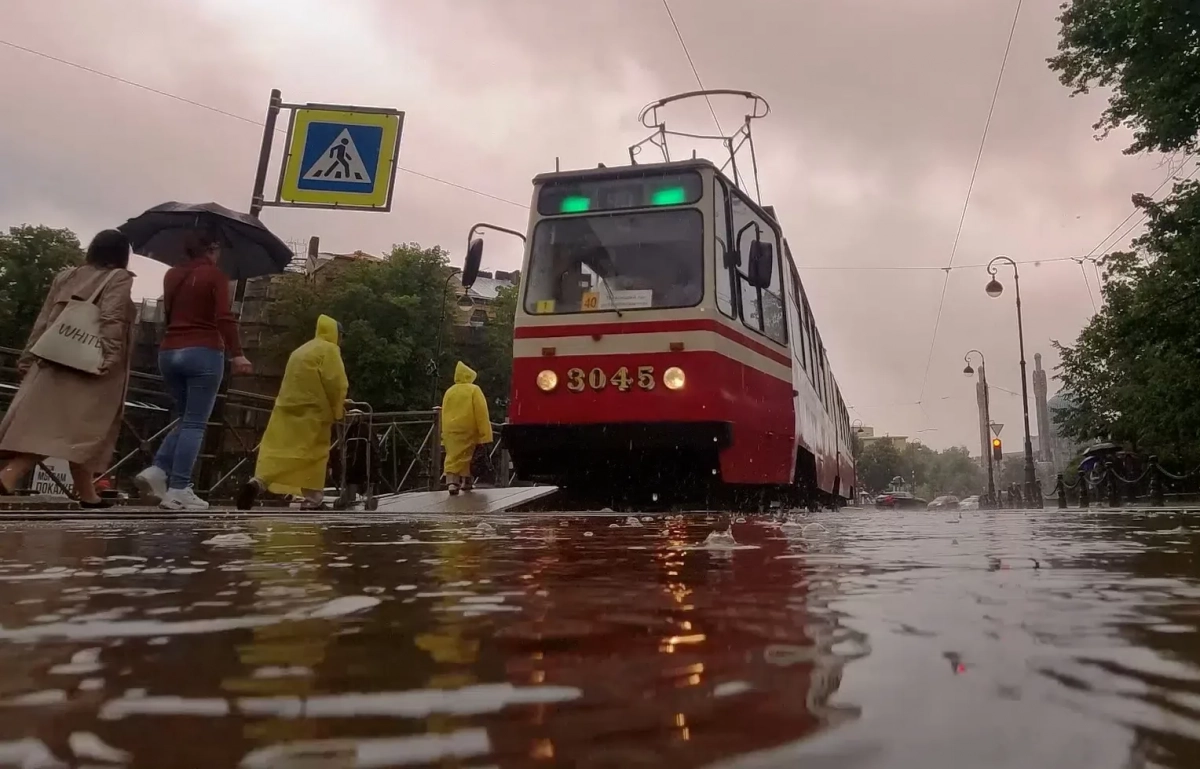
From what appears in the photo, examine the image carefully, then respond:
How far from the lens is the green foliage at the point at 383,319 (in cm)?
3503

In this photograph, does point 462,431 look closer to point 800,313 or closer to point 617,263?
point 617,263

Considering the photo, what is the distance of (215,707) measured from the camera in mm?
637

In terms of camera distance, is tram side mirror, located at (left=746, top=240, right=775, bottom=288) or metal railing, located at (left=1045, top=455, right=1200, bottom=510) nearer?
tram side mirror, located at (left=746, top=240, right=775, bottom=288)

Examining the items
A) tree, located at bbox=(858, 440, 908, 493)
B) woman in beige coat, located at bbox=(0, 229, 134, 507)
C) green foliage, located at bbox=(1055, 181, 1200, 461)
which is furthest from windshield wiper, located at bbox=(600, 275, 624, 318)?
tree, located at bbox=(858, 440, 908, 493)

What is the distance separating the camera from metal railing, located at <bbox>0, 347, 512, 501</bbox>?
9.08 meters

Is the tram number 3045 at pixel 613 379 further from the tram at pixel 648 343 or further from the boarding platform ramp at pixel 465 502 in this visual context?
the boarding platform ramp at pixel 465 502

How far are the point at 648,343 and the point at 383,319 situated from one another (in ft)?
104

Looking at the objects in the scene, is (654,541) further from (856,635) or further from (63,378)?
(63,378)

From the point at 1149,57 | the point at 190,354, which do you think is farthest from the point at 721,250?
the point at 1149,57

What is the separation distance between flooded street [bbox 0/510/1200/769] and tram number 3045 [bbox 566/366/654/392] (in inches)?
209

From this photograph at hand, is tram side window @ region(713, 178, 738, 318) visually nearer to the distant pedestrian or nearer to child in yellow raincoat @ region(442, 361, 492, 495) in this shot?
child in yellow raincoat @ region(442, 361, 492, 495)

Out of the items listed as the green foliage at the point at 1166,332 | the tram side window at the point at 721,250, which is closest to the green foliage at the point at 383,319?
the green foliage at the point at 1166,332

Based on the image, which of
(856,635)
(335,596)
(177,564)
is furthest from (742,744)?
(177,564)

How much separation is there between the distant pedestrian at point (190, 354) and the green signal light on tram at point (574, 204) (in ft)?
9.26
